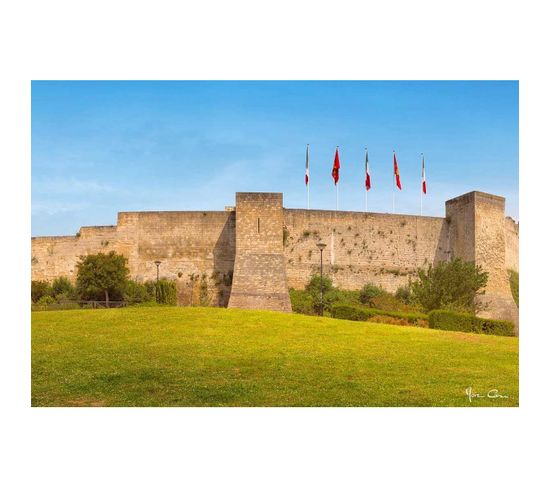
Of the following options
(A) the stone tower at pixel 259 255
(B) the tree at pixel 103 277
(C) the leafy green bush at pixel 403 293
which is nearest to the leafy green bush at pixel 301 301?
(A) the stone tower at pixel 259 255

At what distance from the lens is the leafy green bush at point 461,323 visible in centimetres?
2386

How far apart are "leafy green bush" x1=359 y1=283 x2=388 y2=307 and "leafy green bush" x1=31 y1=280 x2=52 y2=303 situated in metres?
15.0

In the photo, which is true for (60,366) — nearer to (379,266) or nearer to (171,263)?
(171,263)

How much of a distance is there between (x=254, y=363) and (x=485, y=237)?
75.7ft

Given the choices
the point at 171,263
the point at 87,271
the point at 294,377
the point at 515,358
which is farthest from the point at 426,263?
the point at 294,377

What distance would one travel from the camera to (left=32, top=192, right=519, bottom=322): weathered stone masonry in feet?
105

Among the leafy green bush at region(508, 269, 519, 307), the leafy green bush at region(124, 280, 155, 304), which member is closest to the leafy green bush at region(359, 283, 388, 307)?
the leafy green bush at region(508, 269, 519, 307)

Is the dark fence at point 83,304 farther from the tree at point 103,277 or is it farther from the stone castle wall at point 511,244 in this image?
the stone castle wall at point 511,244

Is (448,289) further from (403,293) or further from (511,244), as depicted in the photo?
(511,244)

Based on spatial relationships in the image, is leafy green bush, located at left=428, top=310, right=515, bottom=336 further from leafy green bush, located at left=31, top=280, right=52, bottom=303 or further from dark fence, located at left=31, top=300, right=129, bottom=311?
leafy green bush, located at left=31, top=280, right=52, bottom=303

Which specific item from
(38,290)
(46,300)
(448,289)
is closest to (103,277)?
(46,300)

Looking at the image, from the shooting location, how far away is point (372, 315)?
25.2m

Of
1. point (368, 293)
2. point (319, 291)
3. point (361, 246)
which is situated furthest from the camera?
point (361, 246)

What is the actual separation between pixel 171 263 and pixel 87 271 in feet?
14.6
